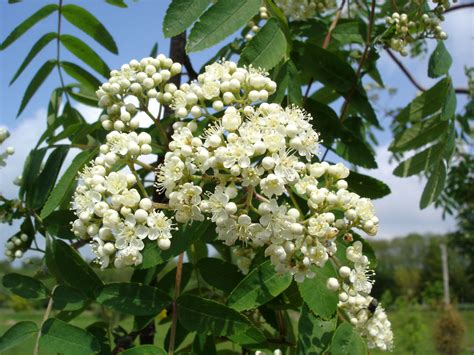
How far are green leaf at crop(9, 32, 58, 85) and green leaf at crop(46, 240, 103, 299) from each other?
1.07 meters

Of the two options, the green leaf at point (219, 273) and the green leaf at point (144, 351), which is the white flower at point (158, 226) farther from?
the green leaf at point (219, 273)

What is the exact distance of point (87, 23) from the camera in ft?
8.10

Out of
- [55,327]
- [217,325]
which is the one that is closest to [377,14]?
[217,325]

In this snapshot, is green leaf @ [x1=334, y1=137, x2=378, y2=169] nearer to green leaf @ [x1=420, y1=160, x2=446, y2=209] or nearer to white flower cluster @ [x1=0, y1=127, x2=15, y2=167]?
green leaf @ [x1=420, y1=160, x2=446, y2=209]

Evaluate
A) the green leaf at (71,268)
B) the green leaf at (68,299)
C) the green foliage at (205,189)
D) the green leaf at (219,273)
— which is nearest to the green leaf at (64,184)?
the green foliage at (205,189)

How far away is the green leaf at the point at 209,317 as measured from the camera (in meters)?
1.51

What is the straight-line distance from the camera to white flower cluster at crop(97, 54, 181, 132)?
1738 millimetres

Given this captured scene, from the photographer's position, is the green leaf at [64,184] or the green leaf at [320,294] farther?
the green leaf at [64,184]

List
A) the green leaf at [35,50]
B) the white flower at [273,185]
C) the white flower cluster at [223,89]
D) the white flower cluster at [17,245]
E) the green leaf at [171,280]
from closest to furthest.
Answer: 1. the white flower at [273,185]
2. the white flower cluster at [223,89]
3. the green leaf at [171,280]
4. the white flower cluster at [17,245]
5. the green leaf at [35,50]

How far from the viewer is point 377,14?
9.55 feet

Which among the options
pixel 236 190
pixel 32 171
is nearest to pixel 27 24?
pixel 32 171

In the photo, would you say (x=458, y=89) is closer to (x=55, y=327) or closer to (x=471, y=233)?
(x=55, y=327)

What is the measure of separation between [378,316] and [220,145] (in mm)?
942

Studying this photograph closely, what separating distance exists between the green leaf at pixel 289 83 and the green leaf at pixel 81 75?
1.12 metres
